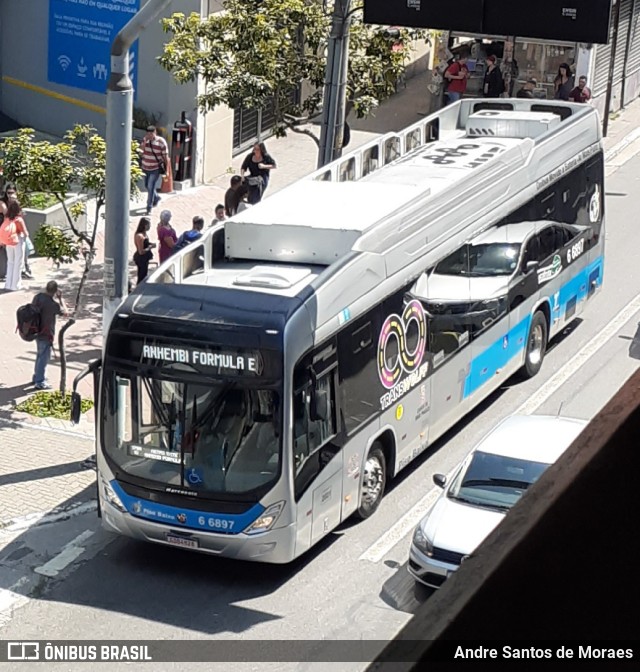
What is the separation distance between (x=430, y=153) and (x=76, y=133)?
4485 mm

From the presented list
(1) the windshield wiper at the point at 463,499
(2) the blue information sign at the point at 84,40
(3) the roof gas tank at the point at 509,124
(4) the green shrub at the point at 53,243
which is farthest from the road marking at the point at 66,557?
(2) the blue information sign at the point at 84,40

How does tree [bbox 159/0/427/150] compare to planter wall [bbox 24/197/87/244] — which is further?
planter wall [bbox 24/197/87/244]

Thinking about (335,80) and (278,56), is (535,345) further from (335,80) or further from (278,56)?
(278,56)

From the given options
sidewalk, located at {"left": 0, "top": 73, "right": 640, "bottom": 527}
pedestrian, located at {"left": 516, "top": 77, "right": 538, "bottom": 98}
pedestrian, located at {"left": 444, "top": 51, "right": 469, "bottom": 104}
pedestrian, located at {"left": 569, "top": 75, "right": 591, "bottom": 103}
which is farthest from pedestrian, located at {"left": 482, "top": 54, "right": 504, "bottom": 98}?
sidewalk, located at {"left": 0, "top": 73, "right": 640, "bottom": 527}

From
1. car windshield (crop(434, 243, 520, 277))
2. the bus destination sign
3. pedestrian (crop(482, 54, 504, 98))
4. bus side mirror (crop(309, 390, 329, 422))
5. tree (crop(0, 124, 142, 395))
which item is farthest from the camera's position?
pedestrian (crop(482, 54, 504, 98))

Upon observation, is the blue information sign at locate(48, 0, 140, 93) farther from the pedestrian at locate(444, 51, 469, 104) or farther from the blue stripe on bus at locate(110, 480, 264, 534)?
the blue stripe on bus at locate(110, 480, 264, 534)

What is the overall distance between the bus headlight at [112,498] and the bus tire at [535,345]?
6.88 m

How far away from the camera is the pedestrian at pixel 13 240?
19906mm

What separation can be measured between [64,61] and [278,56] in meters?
9.17

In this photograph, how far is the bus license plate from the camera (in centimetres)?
1167

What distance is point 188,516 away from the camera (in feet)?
38.0

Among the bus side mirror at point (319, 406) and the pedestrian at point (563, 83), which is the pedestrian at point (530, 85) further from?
the bus side mirror at point (319, 406)

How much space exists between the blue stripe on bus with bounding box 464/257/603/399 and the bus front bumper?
14.2ft

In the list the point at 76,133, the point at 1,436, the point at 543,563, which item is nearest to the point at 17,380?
the point at 1,436
